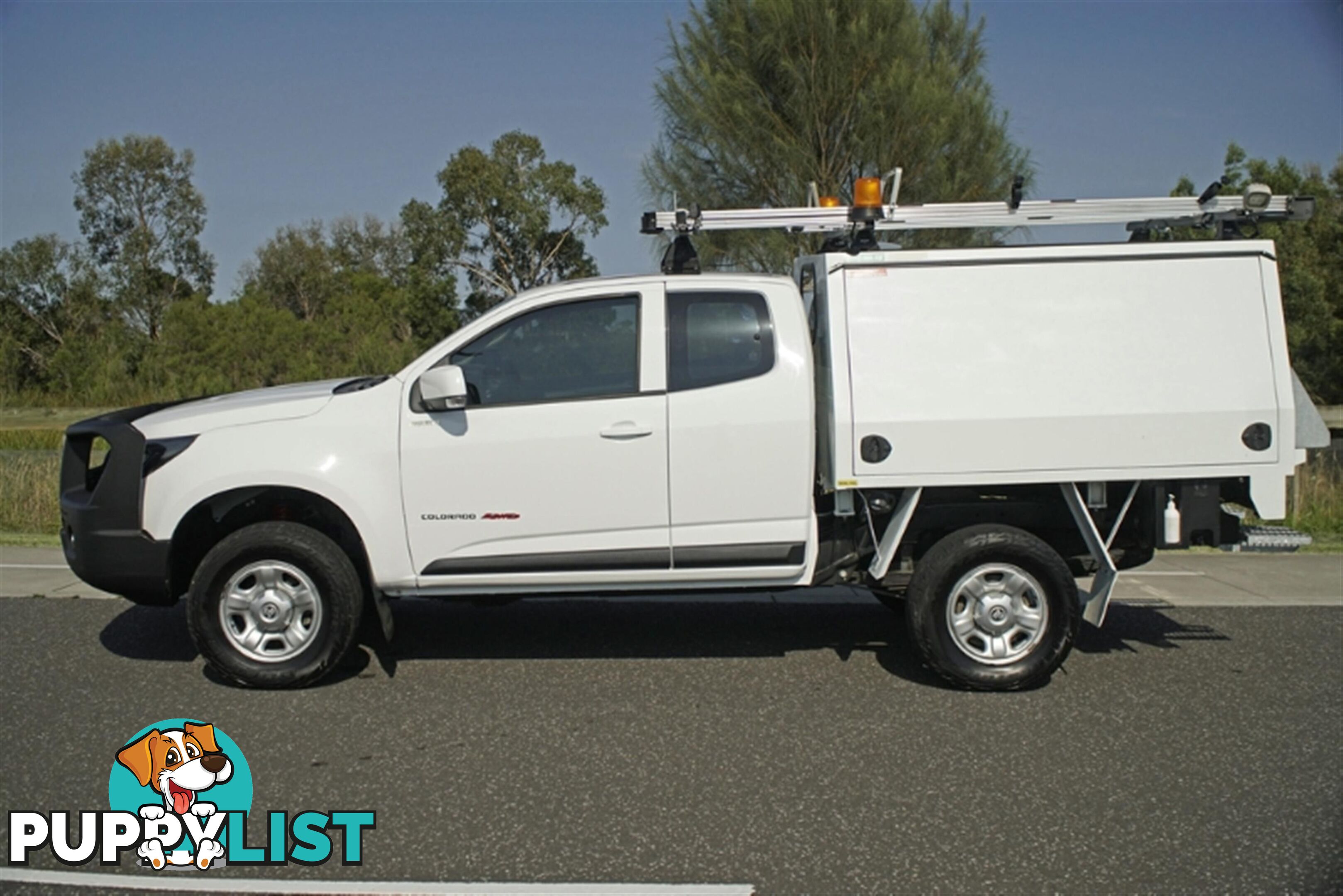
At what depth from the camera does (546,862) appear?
4.35 m

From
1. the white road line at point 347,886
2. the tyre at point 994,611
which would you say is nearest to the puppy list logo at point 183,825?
the white road line at point 347,886

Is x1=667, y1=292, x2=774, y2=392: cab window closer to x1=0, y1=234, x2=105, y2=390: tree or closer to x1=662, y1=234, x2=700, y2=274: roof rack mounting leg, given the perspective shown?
x1=662, y1=234, x2=700, y2=274: roof rack mounting leg

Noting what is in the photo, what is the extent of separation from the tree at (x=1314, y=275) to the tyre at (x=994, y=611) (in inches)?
896

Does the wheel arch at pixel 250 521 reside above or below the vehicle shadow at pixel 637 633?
above

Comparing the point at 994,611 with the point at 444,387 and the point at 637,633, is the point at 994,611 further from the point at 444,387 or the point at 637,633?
the point at 444,387

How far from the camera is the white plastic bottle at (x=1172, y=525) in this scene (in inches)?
258

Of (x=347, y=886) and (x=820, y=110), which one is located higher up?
(x=820, y=110)

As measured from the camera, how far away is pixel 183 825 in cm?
467

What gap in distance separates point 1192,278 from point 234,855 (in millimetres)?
5254

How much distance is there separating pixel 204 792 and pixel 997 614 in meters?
3.90

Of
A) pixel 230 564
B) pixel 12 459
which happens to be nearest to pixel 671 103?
pixel 12 459

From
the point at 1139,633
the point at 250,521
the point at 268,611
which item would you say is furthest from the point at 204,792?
the point at 1139,633

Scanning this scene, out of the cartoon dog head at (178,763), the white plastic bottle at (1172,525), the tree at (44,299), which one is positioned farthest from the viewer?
the tree at (44,299)

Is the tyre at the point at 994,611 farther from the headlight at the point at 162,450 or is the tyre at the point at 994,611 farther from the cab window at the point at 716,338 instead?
the headlight at the point at 162,450
